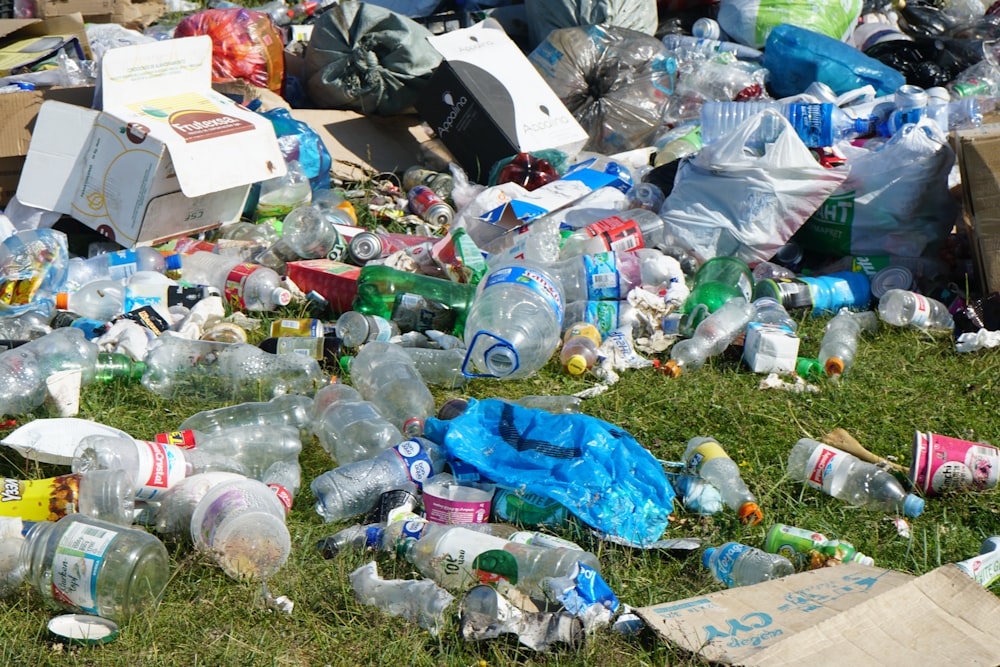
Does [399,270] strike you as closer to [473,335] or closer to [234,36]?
[473,335]

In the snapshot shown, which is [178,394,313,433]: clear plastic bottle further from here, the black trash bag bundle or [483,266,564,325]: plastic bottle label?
the black trash bag bundle

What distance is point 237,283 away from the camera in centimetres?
414

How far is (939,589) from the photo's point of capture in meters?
2.12

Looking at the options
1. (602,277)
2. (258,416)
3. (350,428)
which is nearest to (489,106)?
(602,277)

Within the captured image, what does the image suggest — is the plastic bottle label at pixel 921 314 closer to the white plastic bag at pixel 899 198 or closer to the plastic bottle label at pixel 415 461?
the white plastic bag at pixel 899 198

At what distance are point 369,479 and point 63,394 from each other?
1122 millimetres

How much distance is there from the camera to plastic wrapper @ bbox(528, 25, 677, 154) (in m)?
5.57

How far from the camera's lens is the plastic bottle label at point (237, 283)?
4125 mm

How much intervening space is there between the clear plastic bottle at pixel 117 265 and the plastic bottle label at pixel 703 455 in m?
2.49

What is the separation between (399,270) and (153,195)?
1.17 m

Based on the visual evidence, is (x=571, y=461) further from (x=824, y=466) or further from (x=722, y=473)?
(x=824, y=466)

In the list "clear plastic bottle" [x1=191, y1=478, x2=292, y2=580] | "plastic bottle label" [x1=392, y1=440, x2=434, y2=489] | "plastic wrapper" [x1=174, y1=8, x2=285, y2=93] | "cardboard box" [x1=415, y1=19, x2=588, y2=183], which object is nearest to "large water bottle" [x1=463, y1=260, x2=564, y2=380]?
"plastic bottle label" [x1=392, y1=440, x2=434, y2=489]

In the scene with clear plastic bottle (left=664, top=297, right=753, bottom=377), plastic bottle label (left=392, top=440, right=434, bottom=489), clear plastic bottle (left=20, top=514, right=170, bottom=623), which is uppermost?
clear plastic bottle (left=20, top=514, right=170, bottom=623)

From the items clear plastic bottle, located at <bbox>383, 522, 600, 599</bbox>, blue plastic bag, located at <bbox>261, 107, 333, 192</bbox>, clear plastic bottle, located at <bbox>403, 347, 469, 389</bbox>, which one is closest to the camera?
clear plastic bottle, located at <bbox>383, 522, 600, 599</bbox>
